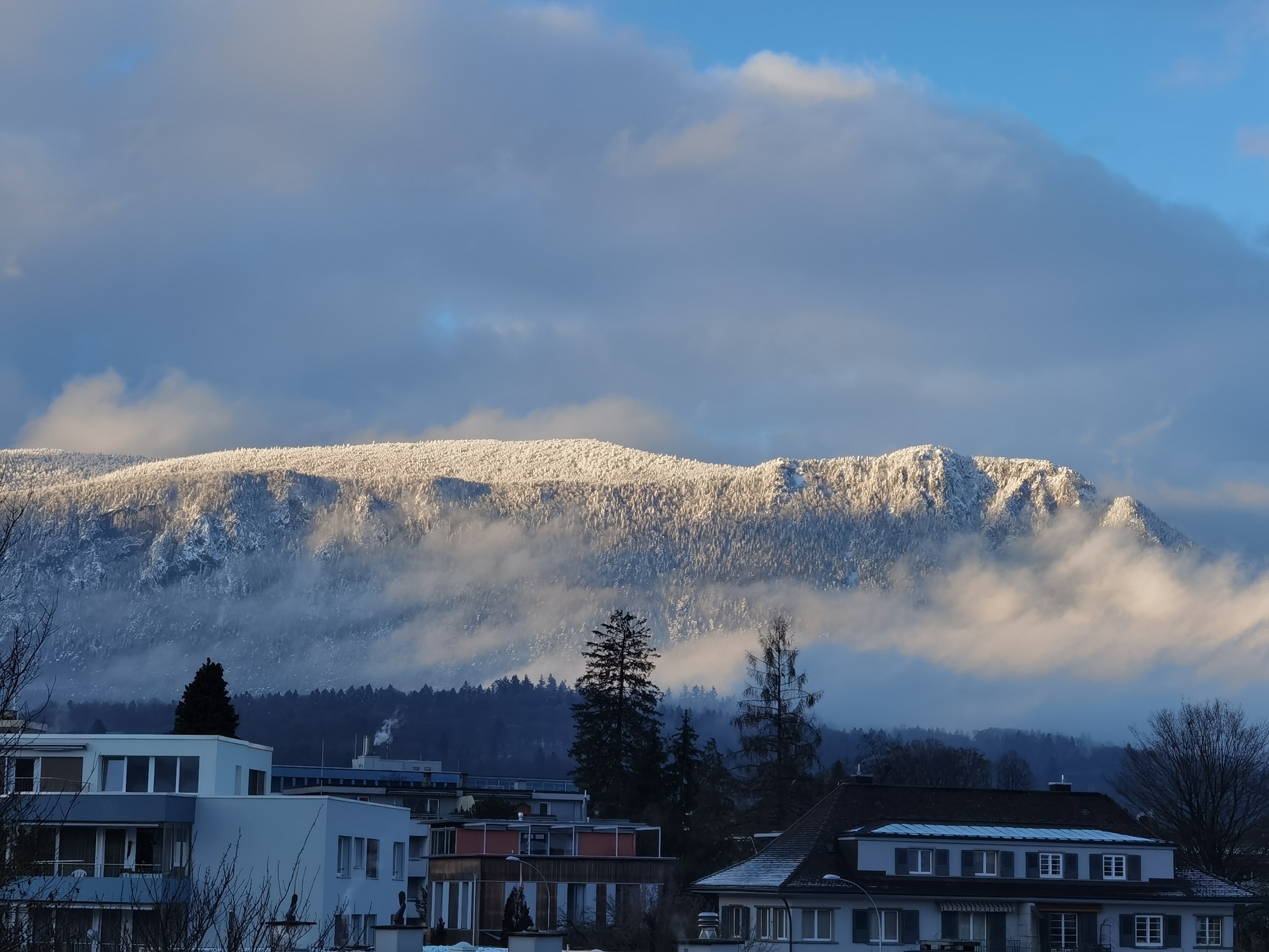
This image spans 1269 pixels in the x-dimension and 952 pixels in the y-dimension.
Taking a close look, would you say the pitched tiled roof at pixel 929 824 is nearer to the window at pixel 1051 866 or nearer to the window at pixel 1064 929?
the window at pixel 1051 866

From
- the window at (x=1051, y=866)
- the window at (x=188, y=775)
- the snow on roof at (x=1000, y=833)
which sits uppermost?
the window at (x=188, y=775)

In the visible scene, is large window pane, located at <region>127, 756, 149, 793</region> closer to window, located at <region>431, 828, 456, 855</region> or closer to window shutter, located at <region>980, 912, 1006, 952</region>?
window, located at <region>431, 828, 456, 855</region>

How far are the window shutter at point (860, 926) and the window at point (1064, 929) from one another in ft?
32.1

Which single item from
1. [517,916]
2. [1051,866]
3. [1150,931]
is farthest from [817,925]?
[517,916]

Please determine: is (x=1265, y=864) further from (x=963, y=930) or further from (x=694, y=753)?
(x=694, y=753)

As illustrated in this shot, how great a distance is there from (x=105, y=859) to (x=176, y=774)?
5.08 meters

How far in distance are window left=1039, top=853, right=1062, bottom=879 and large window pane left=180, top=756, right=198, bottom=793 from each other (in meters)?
43.9

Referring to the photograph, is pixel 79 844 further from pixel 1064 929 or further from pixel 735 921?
pixel 1064 929

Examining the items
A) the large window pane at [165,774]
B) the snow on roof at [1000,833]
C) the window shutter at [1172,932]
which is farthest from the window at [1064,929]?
the large window pane at [165,774]

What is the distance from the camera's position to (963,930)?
3492 inches

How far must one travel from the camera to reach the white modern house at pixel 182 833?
61.0 metres

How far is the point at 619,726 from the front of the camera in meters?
147

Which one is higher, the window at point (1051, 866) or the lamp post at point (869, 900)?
the window at point (1051, 866)

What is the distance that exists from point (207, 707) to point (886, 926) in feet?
127
